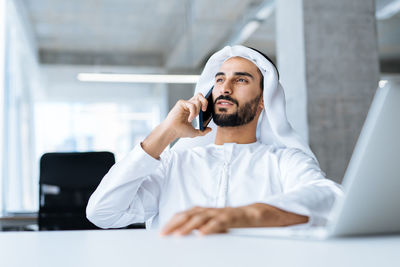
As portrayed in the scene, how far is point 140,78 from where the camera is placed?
18.9 ft

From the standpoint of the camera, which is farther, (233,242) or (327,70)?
(327,70)

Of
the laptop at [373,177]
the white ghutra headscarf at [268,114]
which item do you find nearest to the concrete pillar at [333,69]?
the white ghutra headscarf at [268,114]

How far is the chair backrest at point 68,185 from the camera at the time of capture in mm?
2770

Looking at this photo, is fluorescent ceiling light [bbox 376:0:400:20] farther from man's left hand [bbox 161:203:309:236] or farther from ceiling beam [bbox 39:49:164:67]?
man's left hand [bbox 161:203:309:236]

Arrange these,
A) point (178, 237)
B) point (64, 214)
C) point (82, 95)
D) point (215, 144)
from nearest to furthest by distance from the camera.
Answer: point (178, 237) < point (215, 144) < point (64, 214) < point (82, 95)

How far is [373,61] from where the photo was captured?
12.6 feet

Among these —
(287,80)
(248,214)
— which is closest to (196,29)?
(287,80)

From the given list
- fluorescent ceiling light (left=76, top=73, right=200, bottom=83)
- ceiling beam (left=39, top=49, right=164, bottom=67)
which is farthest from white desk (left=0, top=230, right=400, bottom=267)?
ceiling beam (left=39, top=49, right=164, bottom=67)

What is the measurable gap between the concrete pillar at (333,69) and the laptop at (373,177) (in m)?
3.01

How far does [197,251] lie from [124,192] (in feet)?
4.05

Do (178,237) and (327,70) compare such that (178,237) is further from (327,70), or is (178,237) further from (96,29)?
(96,29)

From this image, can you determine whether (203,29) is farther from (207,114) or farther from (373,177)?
(373,177)

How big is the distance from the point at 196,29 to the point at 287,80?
8.51 ft

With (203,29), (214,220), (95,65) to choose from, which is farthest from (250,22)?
(214,220)
